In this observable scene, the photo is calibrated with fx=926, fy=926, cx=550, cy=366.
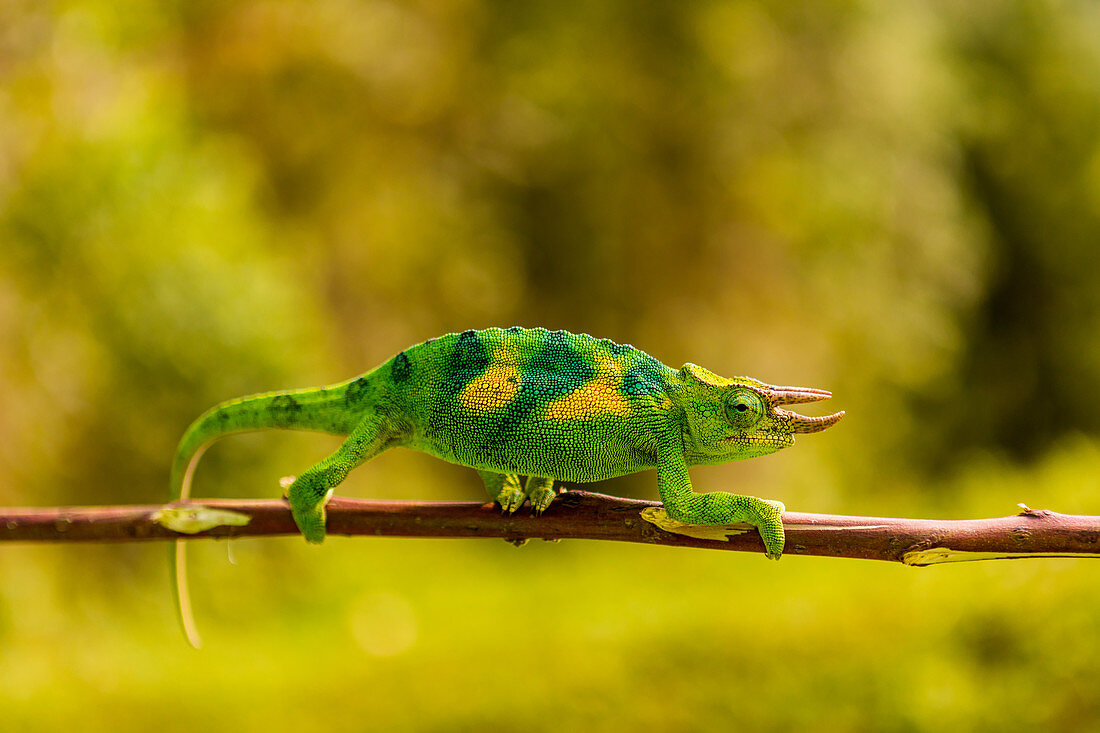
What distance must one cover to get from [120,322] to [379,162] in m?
1.69

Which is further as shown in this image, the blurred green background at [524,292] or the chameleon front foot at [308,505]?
the blurred green background at [524,292]

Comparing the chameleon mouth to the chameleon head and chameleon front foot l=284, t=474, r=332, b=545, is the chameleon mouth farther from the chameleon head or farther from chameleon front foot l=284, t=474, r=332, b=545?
chameleon front foot l=284, t=474, r=332, b=545

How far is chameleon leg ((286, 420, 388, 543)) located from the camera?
51.7 inches

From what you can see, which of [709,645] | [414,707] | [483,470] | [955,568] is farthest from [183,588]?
[955,568]

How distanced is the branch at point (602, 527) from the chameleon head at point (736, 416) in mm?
103

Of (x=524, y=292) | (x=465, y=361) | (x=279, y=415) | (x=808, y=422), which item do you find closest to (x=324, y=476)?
(x=279, y=415)

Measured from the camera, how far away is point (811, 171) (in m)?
4.41

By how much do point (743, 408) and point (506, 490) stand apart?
1.29 ft

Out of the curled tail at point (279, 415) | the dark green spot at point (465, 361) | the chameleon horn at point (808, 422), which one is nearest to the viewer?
the chameleon horn at point (808, 422)

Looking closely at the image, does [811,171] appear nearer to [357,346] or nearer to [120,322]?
[357,346]

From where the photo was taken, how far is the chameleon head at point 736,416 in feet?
3.76

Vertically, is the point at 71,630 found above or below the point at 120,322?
below

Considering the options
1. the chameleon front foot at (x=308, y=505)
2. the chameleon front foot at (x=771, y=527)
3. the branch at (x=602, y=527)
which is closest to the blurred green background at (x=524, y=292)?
the branch at (x=602, y=527)

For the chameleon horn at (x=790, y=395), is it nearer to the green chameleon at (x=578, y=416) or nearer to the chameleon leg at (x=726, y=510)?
the green chameleon at (x=578, y=416)
